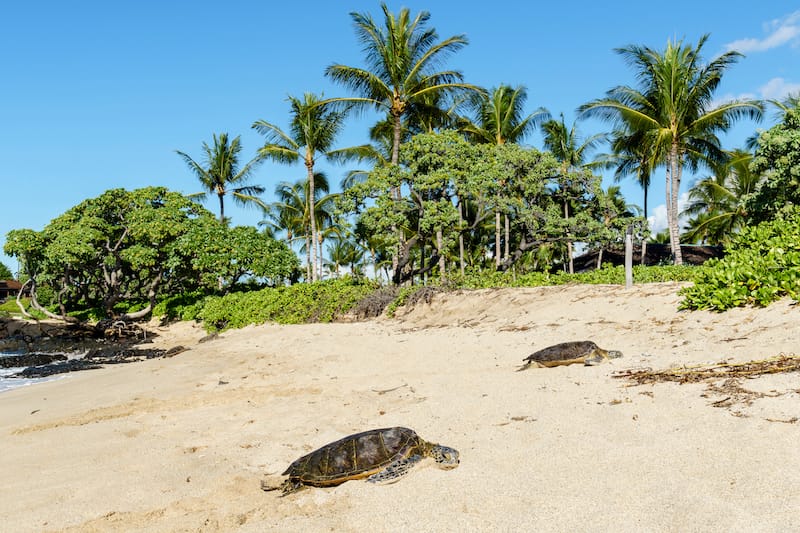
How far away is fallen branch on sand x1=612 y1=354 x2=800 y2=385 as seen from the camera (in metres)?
4.68

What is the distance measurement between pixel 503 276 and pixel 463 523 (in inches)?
548

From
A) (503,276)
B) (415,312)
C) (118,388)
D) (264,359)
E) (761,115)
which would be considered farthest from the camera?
(761,115)

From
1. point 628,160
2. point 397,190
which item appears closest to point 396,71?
point 397,190

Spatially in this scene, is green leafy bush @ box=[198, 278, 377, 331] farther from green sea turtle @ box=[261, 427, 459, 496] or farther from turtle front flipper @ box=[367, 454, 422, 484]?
turtle front flipper @ box=[367, 454, 422, 484]

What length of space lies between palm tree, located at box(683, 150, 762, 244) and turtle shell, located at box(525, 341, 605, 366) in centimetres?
2499

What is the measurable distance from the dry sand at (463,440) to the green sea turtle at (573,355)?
0.18 metres

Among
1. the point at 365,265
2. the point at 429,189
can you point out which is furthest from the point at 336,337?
the point at 365,265

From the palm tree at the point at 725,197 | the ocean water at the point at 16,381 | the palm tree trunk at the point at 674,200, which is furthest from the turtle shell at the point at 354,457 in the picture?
the palm tree at the point at 725,197

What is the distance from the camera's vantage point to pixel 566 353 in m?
6.52

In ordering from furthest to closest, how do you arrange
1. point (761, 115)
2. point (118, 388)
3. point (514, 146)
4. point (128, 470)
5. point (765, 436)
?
point (761, 115) → point (514, 146) → point (118, 388) → point (128, 470) → point (765, 436)

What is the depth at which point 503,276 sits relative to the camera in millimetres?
16578

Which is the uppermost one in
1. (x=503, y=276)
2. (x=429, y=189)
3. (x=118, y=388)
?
(x=429, y=189)

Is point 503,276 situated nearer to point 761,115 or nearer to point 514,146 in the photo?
point 514,146

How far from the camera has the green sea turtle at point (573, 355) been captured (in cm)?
642
